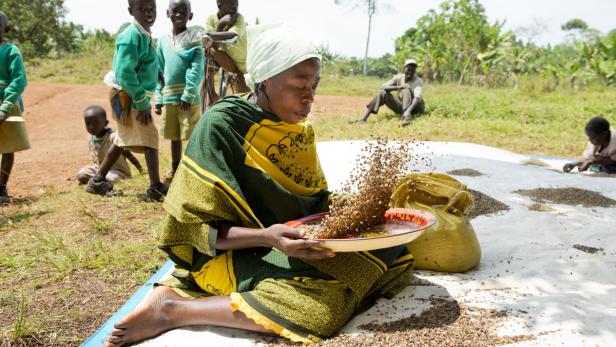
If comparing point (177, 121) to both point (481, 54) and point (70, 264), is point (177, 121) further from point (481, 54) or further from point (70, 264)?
point (481, 54)

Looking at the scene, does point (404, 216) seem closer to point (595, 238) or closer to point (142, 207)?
point (595, 238)

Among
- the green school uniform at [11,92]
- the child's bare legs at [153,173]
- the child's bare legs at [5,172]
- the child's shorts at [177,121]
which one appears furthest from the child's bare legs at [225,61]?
the child's bare legs at [5,172]

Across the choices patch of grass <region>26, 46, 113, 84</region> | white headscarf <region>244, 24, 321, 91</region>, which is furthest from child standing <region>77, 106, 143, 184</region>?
patch of grass <region>26, 46, 113, 84</region>

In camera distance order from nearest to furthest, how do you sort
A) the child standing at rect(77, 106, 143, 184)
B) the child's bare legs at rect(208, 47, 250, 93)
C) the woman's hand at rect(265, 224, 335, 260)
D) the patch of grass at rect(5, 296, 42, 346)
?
1. the woman's hand at rect(265, 224, 335, 260)
2. the patch of grass at rect(5, 296, 42, 346)
3. the child's bare legs at rect(208, 47, 250, 93)
4. the child standing at rect(77, 106, 143, 184)

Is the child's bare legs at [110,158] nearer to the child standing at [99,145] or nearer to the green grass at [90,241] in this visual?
the green grass at [90,241]

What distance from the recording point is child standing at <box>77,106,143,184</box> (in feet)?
17.6

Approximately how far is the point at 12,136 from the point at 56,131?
556 centimetres

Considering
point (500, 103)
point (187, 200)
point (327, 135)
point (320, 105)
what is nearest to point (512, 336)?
point (187, 200)

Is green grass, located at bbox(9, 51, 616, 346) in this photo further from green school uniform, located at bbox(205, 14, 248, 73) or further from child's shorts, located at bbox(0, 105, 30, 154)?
green school uniform, located at bbox(205, 14, 248, 73)

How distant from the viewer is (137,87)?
4320 millimetres

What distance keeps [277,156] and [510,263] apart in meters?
1.42

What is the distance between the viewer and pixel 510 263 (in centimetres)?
280

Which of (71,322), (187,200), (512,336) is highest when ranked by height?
(187,200)

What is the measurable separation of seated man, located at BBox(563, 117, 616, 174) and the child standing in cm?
464
